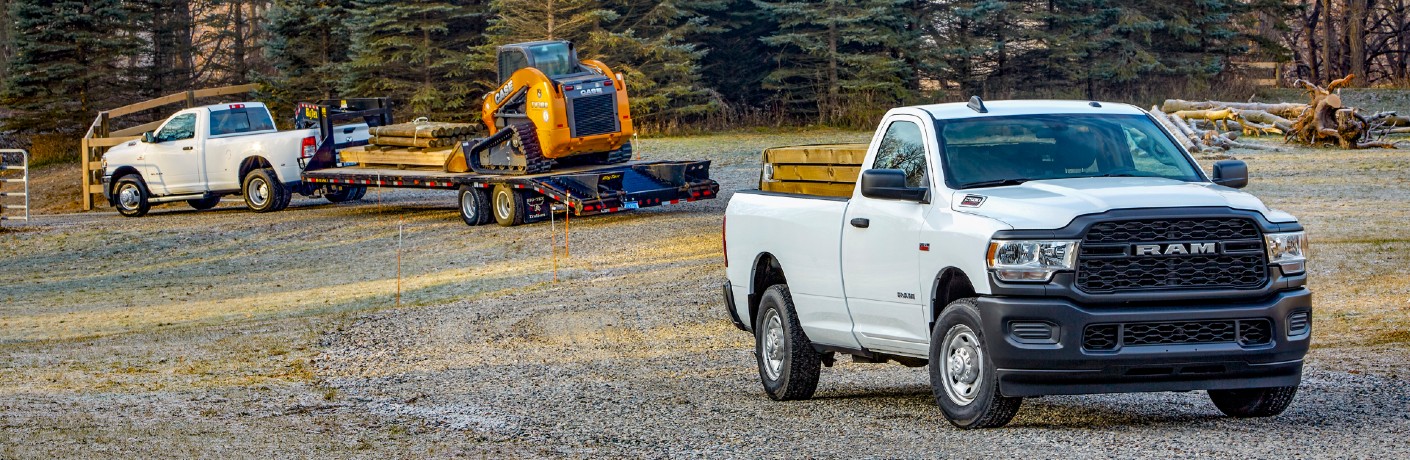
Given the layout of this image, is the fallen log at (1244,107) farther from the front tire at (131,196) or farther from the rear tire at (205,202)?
the front tire at (131,196)

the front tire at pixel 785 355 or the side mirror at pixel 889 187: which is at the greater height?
the side mirror at pixel 889 187

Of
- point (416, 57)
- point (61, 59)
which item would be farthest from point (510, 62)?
point (61, 59)

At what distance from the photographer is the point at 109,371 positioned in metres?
12.9

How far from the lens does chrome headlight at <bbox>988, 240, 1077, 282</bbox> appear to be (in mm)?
7723

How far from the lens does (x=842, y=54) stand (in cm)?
4944

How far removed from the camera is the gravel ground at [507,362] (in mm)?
8617

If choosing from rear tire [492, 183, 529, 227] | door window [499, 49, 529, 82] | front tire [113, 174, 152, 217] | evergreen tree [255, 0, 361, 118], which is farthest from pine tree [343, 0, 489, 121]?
rear tire [492, 183, 529, 227]

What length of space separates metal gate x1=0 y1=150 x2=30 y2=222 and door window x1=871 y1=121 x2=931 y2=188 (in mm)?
22733

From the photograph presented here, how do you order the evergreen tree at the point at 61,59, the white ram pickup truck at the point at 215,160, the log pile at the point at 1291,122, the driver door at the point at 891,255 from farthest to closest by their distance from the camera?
the evergreen tree at the point at 61,59, the log pile at the point at 1291,122, the white ram pickup truck at the point at 215,160, the driver door at the point at 891,255

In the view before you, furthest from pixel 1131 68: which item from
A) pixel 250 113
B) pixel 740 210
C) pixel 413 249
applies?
pixel 740 210

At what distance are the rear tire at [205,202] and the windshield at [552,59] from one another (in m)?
8.81

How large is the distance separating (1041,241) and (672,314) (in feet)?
25.2

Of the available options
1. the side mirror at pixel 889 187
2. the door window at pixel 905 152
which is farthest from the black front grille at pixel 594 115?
the side mirror at pixel 889 187

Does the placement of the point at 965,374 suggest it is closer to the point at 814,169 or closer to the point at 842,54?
the point at 814,169
